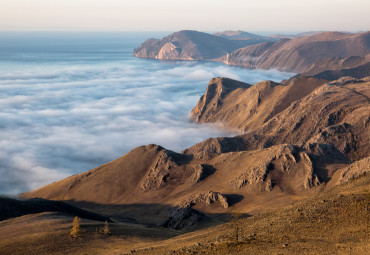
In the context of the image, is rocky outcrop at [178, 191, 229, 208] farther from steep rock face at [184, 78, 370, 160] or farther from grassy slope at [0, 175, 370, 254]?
grassy slope at [0, 175, 370, 254]

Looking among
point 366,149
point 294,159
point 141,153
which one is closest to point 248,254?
point 294,159

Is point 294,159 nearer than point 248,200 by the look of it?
No

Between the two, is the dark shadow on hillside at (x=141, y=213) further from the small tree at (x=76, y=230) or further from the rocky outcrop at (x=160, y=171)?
the small tree at (x=76, y=230)

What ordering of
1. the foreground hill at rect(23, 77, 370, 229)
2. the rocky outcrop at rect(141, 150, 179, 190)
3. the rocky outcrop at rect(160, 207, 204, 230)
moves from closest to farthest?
the rocky outcrop at rect(160, 207, 204, 230) → the foreground hill at rect(23, 77, 370, 229) → the rocky outcrop at rect(141, 150, 179, 190)

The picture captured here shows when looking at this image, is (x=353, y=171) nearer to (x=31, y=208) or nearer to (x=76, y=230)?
(x=76, y=230)

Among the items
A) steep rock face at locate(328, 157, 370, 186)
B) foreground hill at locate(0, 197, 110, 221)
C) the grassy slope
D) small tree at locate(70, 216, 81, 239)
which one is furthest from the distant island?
small tree at locate(70, 216, 81, 239)

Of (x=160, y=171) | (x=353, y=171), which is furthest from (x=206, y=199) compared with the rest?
(x=353, y=171)

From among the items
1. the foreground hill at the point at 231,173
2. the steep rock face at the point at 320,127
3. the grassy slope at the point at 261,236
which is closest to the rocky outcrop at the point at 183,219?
the foreground hill at the point at 231,173

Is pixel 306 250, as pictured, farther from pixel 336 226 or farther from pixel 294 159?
pixel 294 159
